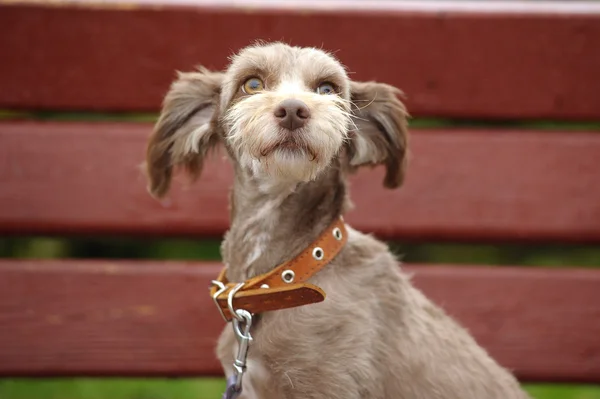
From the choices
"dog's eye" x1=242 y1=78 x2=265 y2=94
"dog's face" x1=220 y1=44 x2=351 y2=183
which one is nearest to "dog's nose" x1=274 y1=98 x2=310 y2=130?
"dog's face" x1=220 y1=44 x2=351 y2=183

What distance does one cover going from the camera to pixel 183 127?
2.14 metres

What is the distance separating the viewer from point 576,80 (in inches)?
110

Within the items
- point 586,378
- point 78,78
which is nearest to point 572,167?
point 586,378

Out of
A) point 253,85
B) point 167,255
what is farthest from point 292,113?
point 167,255

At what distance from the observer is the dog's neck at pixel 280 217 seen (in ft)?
6.78

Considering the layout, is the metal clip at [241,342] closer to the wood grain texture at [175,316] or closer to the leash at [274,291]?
the leash at [274,291]

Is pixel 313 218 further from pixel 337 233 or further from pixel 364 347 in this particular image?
pixel 364 347

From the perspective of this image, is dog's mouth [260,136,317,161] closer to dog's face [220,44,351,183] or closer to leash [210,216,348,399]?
dog's face [220,44,351,183]

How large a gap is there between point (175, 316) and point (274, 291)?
39.8 inches

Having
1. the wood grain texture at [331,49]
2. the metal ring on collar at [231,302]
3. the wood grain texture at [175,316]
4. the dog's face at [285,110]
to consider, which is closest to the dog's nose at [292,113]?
the dog's face at [285,110]

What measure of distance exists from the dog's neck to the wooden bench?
712 millimetres

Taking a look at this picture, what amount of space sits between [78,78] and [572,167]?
72.8 inches

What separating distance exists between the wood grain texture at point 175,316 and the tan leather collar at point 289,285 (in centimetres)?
79

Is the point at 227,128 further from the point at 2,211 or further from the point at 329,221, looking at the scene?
the point at 2,211
